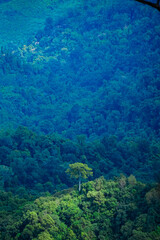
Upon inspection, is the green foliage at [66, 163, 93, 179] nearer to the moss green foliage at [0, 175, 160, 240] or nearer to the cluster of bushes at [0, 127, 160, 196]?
the moss green foliage at [0, 175, 160, 240]

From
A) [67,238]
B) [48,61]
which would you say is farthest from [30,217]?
[48,61]

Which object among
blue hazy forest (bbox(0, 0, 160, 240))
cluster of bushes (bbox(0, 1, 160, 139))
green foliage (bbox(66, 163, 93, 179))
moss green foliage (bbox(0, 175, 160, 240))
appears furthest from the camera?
cluster of bushes (bbox(0, 1, 160, 139))

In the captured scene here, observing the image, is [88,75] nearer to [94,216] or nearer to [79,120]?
[79,120]

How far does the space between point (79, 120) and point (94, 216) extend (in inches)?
1719

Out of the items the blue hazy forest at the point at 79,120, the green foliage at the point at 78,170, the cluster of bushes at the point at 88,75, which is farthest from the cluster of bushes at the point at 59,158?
the green foliage at the point at 78,170

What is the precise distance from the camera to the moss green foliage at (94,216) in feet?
75.0

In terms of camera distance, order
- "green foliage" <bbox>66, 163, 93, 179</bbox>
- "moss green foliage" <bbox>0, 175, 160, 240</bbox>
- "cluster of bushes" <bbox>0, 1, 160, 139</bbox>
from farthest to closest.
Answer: "cluster of bushes" <bbox>0, 1, 160, 139</bbox>
"green foliage" <bbox>66, 163, 93, 179</bbox>
"moss green foliage" <bbox>0, 175, 160, 240</bbox>

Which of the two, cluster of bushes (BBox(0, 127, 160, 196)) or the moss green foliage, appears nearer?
the moss green foliage

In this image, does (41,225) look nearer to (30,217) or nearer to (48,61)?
(30,217)

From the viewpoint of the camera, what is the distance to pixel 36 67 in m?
85.0

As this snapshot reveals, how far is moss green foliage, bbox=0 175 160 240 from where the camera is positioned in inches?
901

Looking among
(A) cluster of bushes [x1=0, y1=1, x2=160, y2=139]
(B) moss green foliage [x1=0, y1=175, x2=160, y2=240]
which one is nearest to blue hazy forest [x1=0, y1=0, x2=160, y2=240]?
(B) moss green foliage [x1=0, y1=175, x2=160, y2=240]

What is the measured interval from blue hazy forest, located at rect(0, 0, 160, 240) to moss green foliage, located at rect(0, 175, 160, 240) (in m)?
0.06

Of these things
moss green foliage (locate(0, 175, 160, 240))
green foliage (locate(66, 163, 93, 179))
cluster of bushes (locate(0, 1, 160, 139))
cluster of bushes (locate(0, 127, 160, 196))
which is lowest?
moss green foliage (locate(0, 175, 160, 240))
